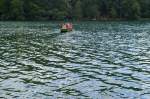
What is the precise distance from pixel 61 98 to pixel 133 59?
74.1 ft

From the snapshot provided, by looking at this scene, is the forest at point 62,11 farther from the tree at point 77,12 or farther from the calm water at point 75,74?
the calm water at point 75,74

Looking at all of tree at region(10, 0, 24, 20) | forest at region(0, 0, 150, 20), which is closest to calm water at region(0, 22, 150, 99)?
tree at region(10, 0, 24, 20)

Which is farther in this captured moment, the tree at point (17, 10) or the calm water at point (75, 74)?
the tree at point (17, 10)

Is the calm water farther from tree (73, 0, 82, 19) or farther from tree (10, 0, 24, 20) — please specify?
tree (73, 0, 82, 19)

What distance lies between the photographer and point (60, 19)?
189 metres

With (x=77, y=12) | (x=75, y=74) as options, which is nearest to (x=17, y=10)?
(x=77, y=12)

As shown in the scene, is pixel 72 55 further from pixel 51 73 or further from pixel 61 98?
pixel 61 98

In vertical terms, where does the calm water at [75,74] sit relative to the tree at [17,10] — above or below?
below

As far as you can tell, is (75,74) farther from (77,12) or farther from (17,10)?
(77,12)

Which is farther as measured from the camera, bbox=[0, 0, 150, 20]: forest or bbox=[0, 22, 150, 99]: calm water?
bbox=[0, 0, 150, 20]: forest

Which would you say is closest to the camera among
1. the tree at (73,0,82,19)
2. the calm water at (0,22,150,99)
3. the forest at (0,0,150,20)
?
the calm water at (0,22,150,99)

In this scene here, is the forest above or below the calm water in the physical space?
above

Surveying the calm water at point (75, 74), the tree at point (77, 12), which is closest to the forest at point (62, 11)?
the tree at point (77, 12)

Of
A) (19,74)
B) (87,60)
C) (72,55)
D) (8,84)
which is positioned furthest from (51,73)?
(72,55)
